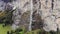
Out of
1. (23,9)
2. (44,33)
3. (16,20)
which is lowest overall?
(44,33)

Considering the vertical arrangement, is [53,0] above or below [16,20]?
above

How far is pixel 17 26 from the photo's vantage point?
1304 millimetres

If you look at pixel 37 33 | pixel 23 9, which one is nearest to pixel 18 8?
pixel 23 9

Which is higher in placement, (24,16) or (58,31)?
(24,16)

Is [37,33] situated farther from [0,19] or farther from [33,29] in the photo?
[0,19]

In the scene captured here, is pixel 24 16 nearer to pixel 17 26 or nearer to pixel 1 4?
pixel 17 26

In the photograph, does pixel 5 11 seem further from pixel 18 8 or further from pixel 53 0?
pixel 53 0

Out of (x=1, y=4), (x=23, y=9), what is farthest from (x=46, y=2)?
(x=1, y=4)

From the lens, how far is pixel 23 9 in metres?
1.29

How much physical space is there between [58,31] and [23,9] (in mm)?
383

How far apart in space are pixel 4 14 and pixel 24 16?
7.7 inches

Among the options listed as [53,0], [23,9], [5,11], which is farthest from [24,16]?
[53,0]

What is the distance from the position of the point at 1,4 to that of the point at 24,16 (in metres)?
0.26

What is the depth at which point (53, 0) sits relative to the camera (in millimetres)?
1247
